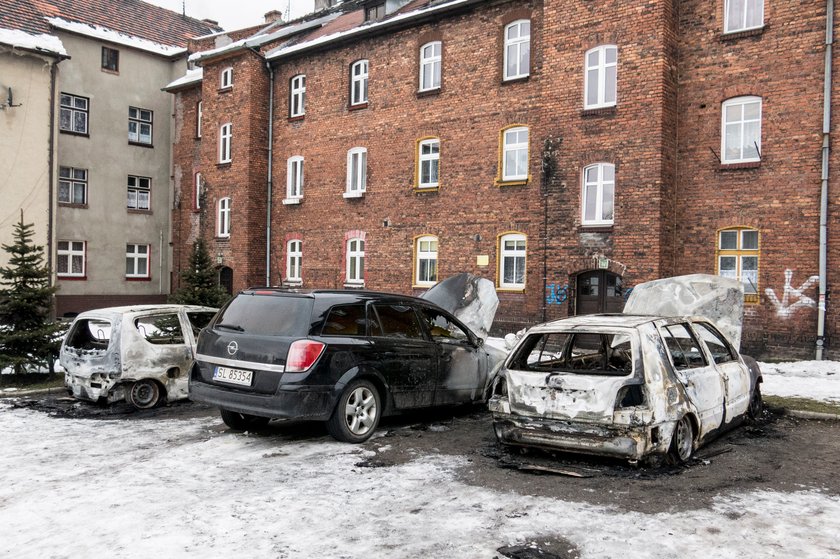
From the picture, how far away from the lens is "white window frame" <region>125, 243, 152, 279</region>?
3069 cm

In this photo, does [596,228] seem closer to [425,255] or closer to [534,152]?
[534,152]

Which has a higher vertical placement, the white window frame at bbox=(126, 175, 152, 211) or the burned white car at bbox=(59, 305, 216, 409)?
the white window frame at bbox=(126, 175, 152, 211)

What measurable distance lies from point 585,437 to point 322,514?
2555 mm

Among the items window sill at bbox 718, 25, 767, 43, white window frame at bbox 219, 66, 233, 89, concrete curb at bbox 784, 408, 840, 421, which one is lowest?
concrete curb at bbox 784, 408, 840, 421

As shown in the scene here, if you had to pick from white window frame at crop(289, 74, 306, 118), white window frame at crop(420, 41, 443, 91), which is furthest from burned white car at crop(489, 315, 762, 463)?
white window frame at crop(289, 74, 306, 118)

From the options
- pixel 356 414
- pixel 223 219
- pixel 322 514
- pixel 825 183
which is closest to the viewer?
pixel 322 514

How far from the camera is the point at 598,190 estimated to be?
1788 cm

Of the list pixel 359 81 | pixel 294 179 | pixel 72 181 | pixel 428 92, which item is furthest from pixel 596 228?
pixel 72 181

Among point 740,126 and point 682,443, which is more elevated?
point 740,126

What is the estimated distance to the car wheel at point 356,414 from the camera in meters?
7.61

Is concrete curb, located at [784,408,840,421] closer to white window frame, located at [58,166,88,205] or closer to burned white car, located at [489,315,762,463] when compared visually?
burned white car, located at [489,315,762,463]

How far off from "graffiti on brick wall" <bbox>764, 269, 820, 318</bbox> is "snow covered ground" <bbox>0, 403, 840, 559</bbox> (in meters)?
10.7

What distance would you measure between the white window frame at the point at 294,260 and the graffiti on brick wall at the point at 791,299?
51.3 ft

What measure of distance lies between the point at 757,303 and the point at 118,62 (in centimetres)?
2651
